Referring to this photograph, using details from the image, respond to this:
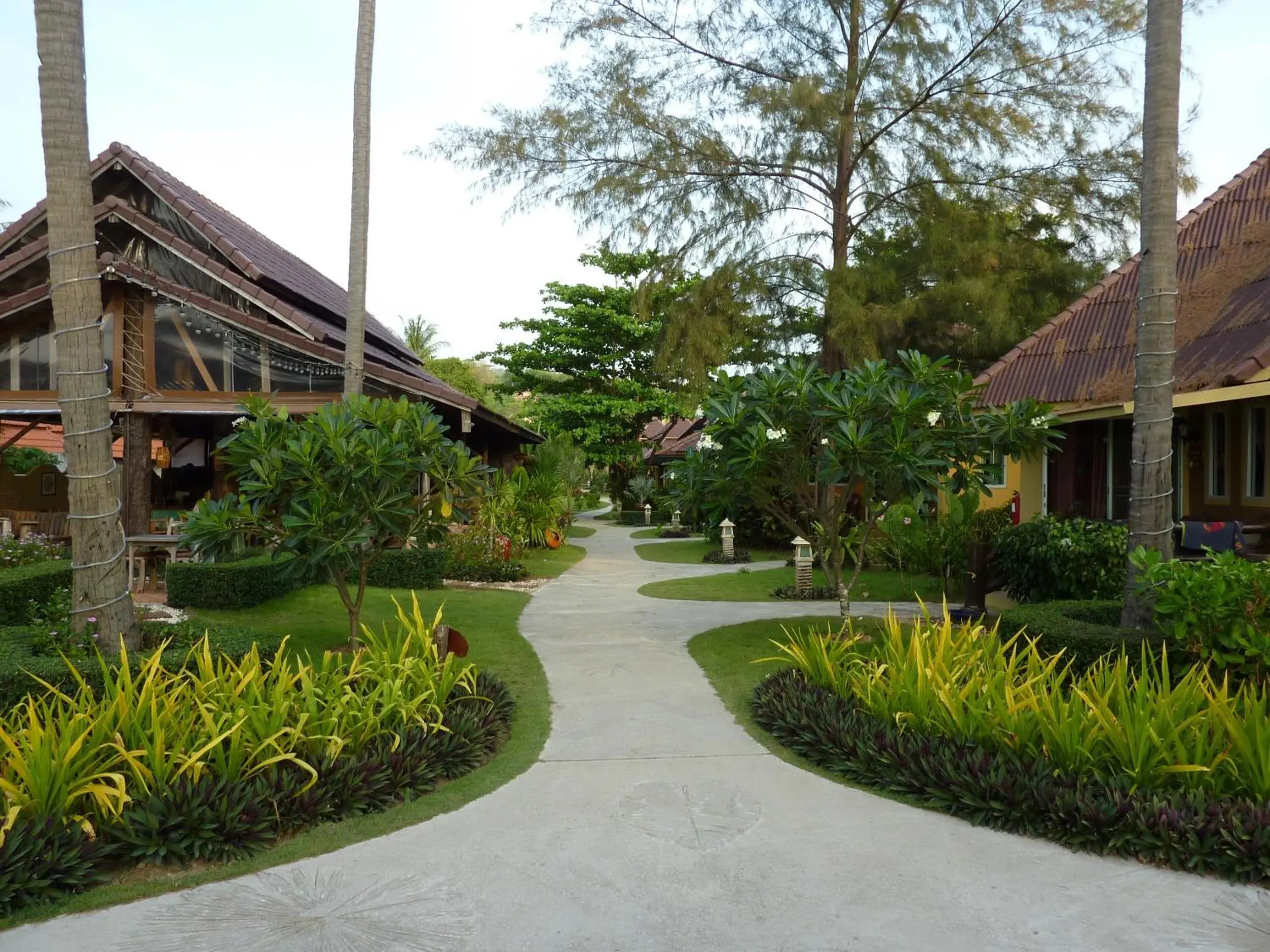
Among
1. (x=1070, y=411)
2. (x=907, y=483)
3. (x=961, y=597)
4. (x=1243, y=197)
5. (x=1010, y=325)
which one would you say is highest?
(x=1243, y=197)

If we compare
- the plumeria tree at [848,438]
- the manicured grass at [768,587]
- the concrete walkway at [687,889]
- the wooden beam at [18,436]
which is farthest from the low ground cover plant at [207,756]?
the wooden beam at [18,436]

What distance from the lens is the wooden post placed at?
12945 millimetres

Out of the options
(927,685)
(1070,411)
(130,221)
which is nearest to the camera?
(927,685)

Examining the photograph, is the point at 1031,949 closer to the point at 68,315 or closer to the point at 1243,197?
the point at 68,315

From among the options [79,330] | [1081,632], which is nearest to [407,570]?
[79,330]

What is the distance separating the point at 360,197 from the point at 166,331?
452cm

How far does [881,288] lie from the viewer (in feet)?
55.3

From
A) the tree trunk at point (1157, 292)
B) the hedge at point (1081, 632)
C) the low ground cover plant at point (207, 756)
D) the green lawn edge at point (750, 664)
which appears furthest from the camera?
the tree trunk at point (1157, 292)

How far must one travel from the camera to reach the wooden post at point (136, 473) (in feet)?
42.5

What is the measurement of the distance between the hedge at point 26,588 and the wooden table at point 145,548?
2309 millimetres

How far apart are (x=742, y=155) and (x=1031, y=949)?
15.9m

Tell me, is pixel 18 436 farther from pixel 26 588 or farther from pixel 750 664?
pixel 750 664

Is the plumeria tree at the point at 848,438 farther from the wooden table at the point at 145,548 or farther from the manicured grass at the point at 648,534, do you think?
the manicured grass at the point at 648,534

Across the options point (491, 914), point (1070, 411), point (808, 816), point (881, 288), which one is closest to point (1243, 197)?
point (1070, 411)
